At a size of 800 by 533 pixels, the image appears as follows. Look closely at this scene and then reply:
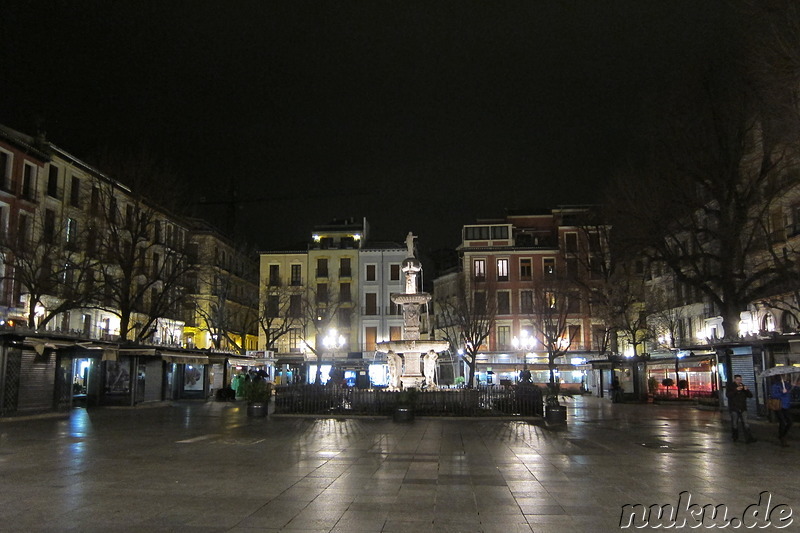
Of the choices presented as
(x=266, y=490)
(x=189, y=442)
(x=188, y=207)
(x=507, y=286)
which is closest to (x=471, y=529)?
(x=266, y=490)

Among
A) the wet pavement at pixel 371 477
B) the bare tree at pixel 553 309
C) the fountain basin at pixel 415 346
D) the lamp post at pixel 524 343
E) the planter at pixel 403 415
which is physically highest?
the bare tree at pixel 553 309

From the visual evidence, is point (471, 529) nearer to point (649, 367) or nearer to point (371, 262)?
point (649, 367)

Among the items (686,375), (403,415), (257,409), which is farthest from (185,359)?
(686,375)

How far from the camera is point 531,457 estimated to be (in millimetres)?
14195

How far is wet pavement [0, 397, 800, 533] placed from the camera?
8.27 m

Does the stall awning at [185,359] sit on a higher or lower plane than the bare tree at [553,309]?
lower

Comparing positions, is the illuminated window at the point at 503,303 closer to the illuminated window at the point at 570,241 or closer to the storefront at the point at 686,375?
the illuminated window at the point at 570,241

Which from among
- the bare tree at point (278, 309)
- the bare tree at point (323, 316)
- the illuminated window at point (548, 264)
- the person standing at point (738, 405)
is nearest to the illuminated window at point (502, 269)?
the illuminated window at point (548, 264)

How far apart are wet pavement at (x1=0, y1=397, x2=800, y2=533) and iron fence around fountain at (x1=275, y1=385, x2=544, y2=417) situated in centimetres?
441

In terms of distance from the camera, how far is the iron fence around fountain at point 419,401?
987 inches

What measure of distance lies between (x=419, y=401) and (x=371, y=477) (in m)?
14.5

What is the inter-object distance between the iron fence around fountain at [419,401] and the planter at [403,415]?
1006mm

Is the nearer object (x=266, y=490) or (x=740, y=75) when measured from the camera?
(x=266, y=490)

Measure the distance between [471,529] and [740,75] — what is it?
76.9ft
